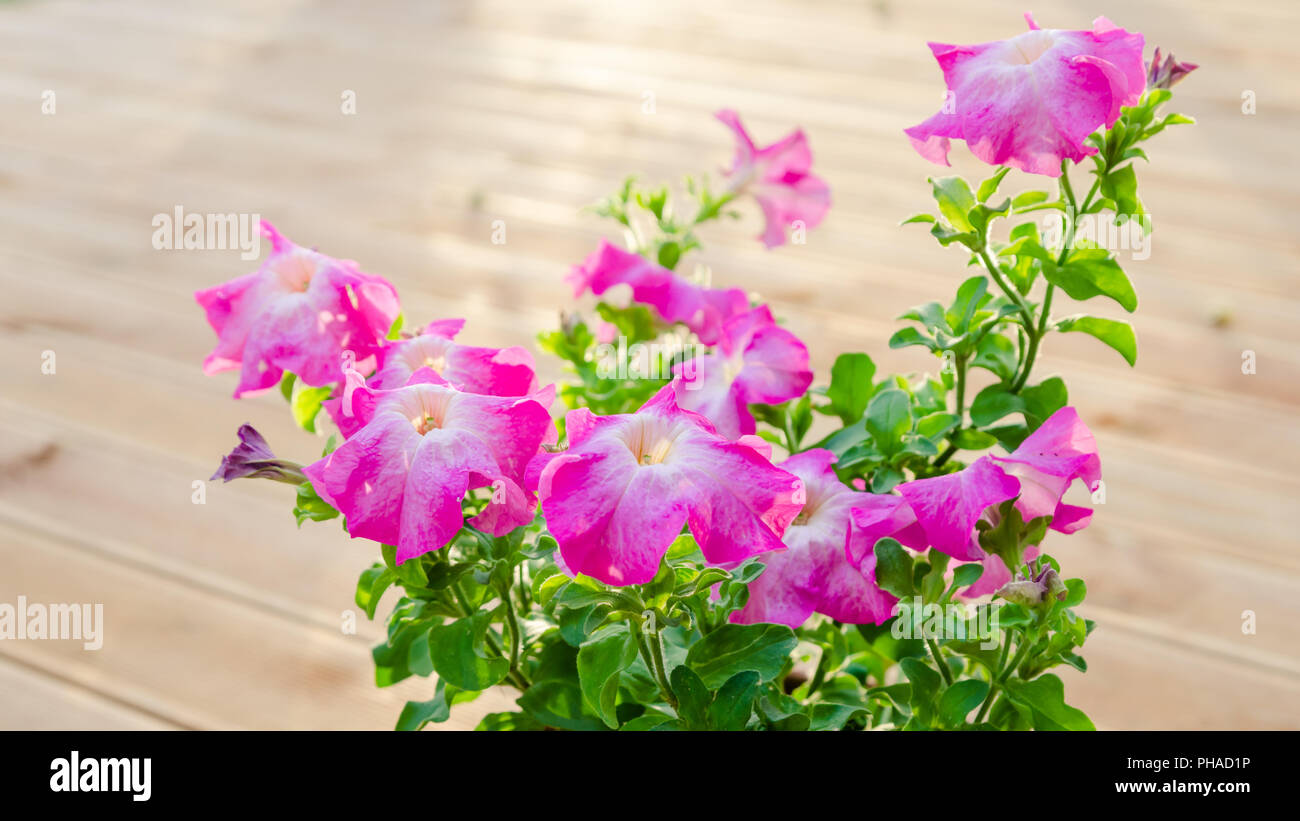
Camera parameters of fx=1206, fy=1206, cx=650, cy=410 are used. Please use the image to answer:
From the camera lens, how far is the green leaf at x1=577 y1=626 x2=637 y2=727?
1.81ft

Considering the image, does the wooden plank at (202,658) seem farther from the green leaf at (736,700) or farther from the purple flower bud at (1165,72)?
the purple flower bud at (1165,72)

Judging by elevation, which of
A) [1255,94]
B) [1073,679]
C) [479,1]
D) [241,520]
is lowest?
[1073,679]

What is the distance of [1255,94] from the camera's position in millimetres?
2016

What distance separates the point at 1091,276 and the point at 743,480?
24 centimetres

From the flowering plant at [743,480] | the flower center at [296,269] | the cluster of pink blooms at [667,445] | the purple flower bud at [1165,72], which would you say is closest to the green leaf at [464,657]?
the flowering plant at [743,480]

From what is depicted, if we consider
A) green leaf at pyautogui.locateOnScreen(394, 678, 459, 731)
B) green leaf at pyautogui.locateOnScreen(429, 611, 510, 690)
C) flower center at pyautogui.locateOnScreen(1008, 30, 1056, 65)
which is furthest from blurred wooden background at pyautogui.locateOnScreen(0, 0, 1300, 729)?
flower center at pyautogui.locateOnScreen(1008, 30, 1056, 65)

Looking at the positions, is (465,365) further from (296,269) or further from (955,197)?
(955,197)

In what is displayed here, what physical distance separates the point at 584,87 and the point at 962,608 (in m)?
1.73

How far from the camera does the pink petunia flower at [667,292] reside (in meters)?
0.77

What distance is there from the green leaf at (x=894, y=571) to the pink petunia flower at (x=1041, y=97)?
19cm

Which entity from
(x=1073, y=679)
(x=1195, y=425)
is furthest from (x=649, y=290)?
(x=1195, y=425)

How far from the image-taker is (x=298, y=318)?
623 mm
